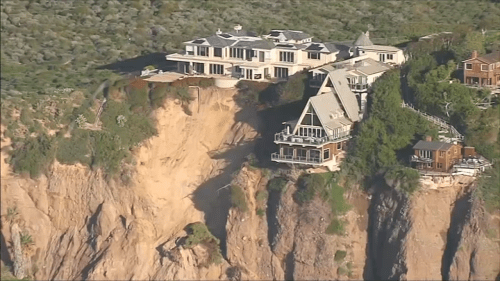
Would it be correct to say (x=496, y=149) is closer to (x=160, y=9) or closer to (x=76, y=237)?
(x=76, y=237)

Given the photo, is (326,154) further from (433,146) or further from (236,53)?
(236,53)

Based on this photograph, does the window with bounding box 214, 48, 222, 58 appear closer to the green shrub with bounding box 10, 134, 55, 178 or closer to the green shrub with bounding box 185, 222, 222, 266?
the green shrub with bounding box 185, 222, 222, 266

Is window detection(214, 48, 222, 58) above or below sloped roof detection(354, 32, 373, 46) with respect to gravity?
below

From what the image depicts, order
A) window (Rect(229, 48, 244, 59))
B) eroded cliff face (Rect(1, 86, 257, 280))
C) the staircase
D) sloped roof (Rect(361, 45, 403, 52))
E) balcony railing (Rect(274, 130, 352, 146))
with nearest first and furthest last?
1. the staircase
2. balcony railing (Rect(274, 130, 352, 146))
3. eroded cliff face (Rect(1, 86, 257, 280))
4. sloped roof (Rect(361, 45, 403, 52))
5. window (Rect(229, 48, 244, 59))

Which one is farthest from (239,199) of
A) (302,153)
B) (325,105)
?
(325,105)

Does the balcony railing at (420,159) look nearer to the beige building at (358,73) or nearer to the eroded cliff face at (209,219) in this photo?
the eroded cliff face at (209,219)

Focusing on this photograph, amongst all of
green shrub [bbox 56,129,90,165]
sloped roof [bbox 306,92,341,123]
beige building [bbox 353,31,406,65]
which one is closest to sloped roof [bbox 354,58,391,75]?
beige building [bbox 353,31,406,65]
